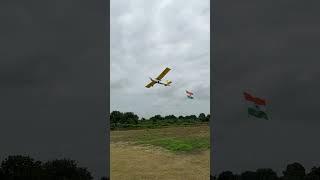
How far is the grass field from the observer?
5862cm

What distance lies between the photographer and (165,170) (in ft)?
203

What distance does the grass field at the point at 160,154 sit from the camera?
58.6m
